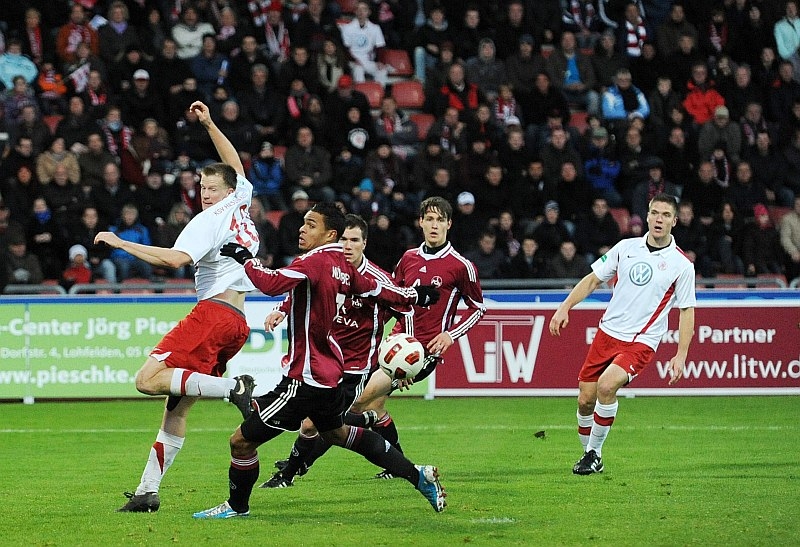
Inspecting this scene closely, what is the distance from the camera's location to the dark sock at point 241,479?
798cm

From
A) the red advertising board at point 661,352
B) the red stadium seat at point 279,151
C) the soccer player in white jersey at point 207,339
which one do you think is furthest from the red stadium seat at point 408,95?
the soccer player in white jersey at point 207,339

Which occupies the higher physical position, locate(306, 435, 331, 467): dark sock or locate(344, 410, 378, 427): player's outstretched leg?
locate(344, 410, 378, 427): player's outstretched leg

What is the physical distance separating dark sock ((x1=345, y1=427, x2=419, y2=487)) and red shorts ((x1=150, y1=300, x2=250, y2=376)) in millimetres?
1100

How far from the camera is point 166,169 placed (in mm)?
20000

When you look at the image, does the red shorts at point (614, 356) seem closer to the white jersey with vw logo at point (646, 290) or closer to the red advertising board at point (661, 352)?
the white jersey with vw logo at point (646, 290)

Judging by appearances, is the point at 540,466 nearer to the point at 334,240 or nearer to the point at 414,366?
the point at 414,366

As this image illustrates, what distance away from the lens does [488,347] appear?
1681cm

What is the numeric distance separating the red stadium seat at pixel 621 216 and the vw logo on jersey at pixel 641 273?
32.9ft

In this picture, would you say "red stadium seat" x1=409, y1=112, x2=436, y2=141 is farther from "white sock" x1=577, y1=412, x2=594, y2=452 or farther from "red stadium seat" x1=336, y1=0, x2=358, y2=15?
"white sock" x1=577, y1=412, x2=594, y2=452

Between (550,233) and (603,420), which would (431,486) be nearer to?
(603,420)

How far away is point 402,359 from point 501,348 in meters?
7.85

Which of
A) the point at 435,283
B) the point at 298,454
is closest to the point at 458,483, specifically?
the point at 298,454

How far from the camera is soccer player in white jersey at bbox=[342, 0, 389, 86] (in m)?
22.7

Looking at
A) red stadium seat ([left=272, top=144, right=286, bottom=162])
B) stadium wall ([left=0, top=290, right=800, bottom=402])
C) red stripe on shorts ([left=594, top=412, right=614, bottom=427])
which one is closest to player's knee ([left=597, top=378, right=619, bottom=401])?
red stripe on shorts ([left=594, top=412, right=614, bottom=427])
